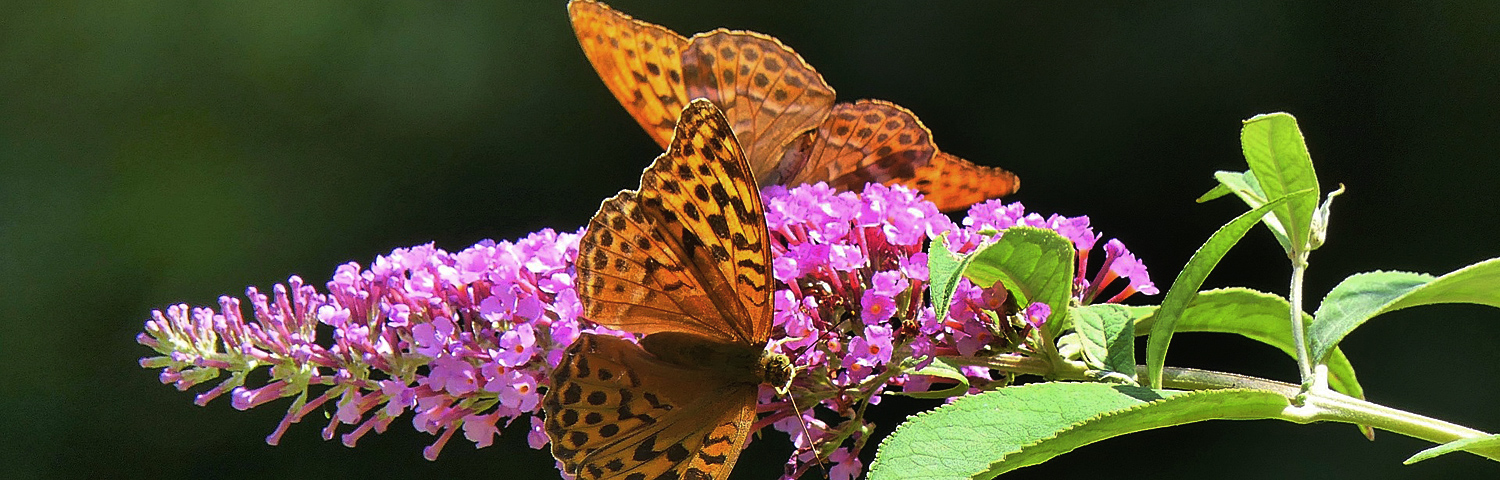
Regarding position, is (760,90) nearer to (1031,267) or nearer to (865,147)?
(865,147)

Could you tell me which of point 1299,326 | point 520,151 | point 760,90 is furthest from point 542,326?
point 520,151

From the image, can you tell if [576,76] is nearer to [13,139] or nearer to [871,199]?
[13,139]

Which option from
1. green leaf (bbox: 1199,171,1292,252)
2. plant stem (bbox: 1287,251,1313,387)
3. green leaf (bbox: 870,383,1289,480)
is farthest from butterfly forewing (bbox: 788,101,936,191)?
green leaf (bbox: 870,383,1289,480)

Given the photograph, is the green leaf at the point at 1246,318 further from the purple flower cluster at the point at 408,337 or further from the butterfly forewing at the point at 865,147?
the purple flower cluster at the point at 408,337

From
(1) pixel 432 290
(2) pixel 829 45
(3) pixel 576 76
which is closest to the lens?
(1) pixel 432 290

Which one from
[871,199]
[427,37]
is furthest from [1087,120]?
[871,199]
